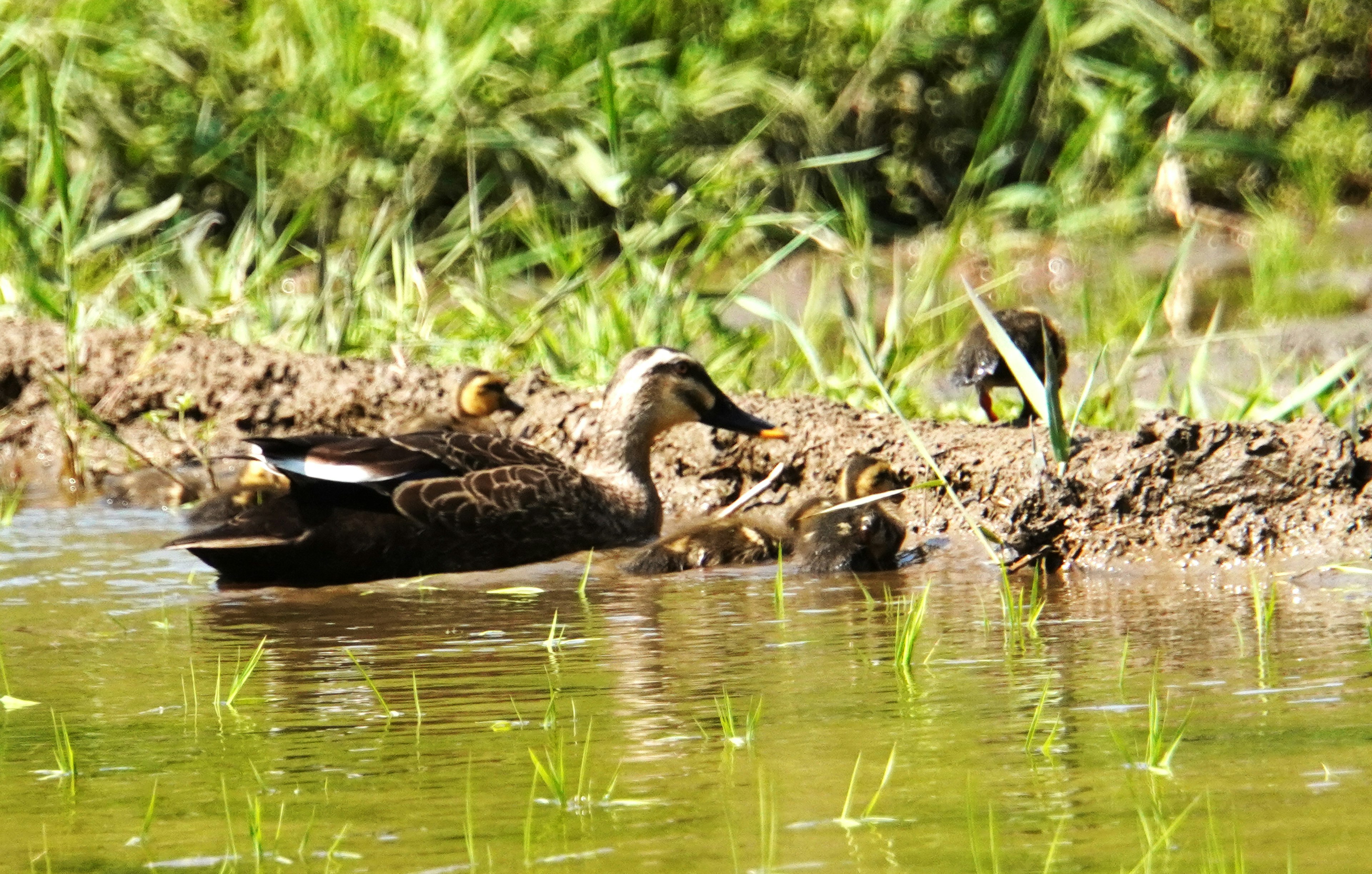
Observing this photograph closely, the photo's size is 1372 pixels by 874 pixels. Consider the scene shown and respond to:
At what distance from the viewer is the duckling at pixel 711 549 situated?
550cm

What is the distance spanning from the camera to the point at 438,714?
3377mm

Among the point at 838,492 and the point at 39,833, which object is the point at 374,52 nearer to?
the point at 838,492

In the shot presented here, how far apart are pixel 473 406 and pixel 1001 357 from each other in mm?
1813

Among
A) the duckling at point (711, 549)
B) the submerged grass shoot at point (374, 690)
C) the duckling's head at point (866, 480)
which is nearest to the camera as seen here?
the submerged grass shoot at point (374, 690)

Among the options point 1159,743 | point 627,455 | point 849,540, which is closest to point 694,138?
point 627,455

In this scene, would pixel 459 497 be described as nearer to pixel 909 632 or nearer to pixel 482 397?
pixel 482 397

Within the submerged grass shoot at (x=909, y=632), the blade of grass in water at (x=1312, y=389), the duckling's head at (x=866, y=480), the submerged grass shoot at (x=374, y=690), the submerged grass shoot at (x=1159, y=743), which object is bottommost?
the submerged grass shoot at (x=1159, y=743)

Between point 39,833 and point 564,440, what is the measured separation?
444 cm

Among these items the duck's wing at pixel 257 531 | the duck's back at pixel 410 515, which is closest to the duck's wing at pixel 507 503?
the duck's back at pixel 410 515

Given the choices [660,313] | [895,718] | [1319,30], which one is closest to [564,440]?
[660,313]

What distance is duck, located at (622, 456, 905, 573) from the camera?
5.30 meters

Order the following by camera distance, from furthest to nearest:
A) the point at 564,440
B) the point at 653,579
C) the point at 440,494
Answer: the point at 564,440
the point at 440,494
the point at 653,579

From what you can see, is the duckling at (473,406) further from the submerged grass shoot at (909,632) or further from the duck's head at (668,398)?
the submerged grass shoot at (909,632)

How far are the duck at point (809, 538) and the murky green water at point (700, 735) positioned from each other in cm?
37
